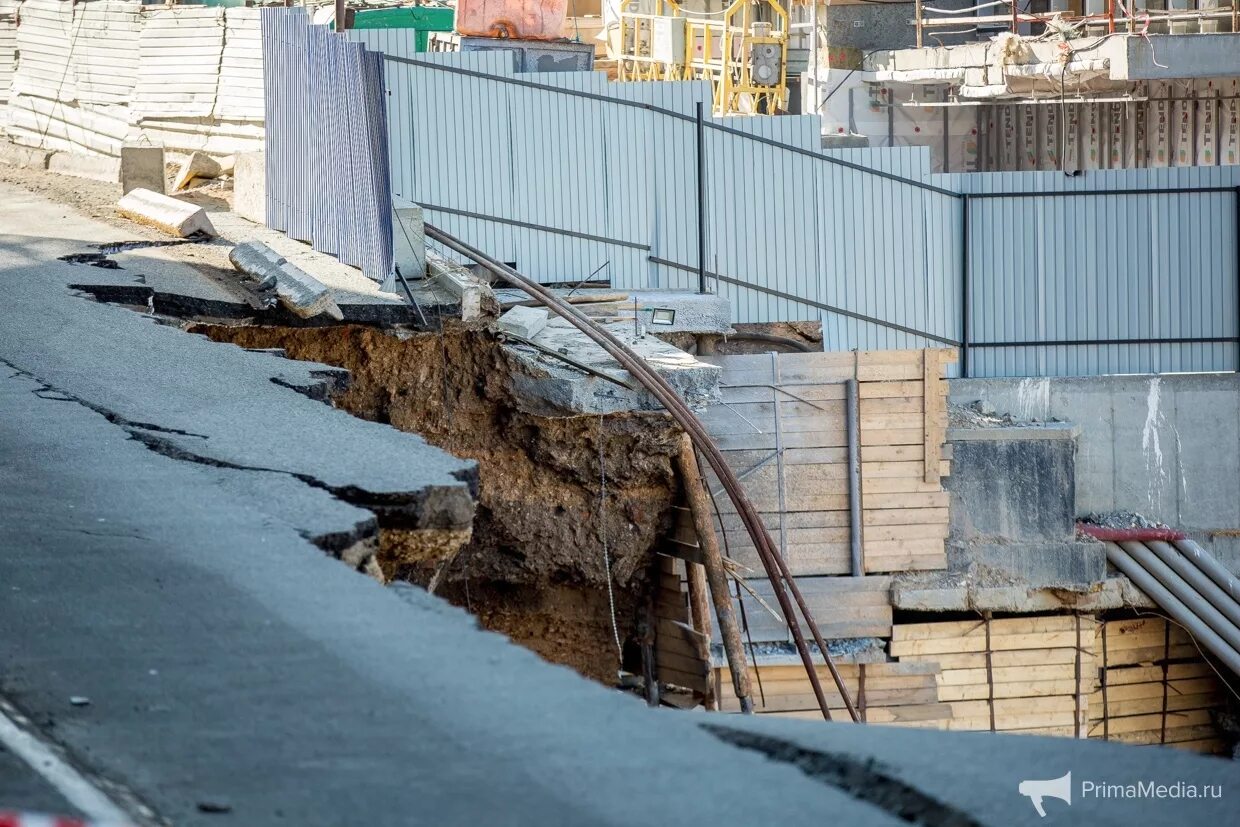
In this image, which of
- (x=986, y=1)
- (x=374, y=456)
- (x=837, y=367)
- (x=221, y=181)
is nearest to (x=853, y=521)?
(x=837, y=367)

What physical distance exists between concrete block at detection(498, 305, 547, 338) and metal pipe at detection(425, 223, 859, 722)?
0.14 m

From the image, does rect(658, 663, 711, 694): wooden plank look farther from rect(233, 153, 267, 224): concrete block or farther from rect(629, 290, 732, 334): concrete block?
rect(233, 153, 267, 224): concrete block

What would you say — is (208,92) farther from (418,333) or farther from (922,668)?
(922,668)

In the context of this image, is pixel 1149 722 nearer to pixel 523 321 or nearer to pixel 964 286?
pixel 964 286

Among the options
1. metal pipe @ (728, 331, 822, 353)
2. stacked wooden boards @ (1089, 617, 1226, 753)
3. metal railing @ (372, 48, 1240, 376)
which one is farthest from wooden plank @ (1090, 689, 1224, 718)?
metal pipe @ (728, 331, 822, 353)

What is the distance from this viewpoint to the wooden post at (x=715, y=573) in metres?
9.80

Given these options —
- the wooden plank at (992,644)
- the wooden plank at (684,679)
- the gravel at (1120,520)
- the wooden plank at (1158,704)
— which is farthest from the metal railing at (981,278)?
the wooden plank at (684,679)

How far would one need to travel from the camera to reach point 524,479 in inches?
423

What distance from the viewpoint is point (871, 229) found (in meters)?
12.8

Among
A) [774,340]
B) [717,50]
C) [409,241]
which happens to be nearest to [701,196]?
[774,340]

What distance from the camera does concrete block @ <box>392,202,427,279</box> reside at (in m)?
9.66

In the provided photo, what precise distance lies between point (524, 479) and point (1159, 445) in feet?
18.8

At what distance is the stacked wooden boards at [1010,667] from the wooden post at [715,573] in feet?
6.15

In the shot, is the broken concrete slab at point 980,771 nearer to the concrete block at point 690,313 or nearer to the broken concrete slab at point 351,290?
the broken concrete slab at point 351,290
